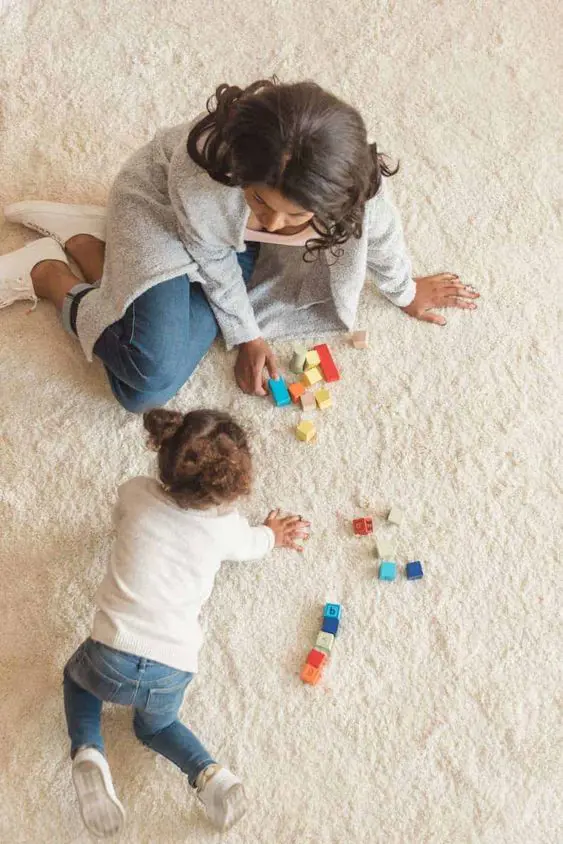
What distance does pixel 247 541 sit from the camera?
3.77ft

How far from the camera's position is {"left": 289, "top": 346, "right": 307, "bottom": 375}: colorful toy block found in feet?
4.34

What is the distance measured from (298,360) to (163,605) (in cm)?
49

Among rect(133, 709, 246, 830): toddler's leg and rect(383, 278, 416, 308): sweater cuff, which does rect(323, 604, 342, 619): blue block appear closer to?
rect(133, 709, 246, 830): toddler's leg

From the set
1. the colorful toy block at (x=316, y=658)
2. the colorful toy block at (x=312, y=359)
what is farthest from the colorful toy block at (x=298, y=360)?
the colorful toy block at (x=316, y=658)

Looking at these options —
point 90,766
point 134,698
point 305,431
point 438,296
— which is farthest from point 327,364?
point 90,766

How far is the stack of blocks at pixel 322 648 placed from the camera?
1.20 m

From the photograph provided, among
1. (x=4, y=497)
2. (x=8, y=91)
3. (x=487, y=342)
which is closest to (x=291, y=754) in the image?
(x=4, y=497)

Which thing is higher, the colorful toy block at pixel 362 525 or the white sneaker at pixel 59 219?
the white sneaker at pixel 59 219

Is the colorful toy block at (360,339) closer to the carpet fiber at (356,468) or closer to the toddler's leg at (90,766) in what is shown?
the carpet fiber at (356,468)

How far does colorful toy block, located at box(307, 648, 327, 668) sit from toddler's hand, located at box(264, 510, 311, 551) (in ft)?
0.54

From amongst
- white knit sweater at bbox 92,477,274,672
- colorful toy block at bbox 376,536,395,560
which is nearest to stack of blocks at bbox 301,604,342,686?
colorful toy block at bbox 376,536,395,560

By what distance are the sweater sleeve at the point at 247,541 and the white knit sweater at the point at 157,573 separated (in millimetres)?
25

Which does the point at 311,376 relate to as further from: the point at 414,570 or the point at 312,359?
the point at 414,570

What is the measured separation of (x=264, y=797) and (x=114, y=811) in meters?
0.23
